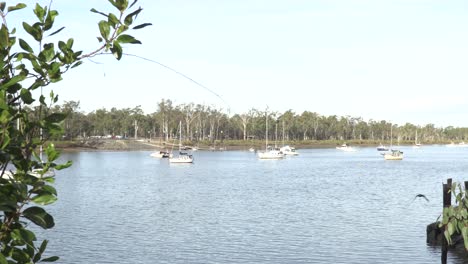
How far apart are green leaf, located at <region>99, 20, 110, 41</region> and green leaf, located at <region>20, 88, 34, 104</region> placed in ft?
1.69

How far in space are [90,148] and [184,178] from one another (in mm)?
110460

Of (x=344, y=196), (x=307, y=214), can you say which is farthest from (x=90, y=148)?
(x=307, y=214)

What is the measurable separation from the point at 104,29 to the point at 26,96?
563 millimetres

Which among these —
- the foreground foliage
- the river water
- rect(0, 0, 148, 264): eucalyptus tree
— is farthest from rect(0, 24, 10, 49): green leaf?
the river water

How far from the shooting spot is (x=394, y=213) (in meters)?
46.6

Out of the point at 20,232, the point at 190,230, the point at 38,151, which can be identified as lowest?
the point at 190,230

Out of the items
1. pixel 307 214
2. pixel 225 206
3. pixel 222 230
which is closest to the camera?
pixel 222 230

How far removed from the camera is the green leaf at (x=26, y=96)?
3.33m

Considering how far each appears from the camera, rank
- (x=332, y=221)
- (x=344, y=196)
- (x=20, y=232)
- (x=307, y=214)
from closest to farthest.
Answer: (x=20, y=232) → (x=332, y=221) → (x=307, y=214) → (x=344, y=196)

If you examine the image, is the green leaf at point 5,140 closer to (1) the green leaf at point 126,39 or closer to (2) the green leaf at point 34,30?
(2) the green leaf at point 34,30

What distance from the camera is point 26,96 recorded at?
11.0 ft

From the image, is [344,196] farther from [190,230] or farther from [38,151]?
[38,151]

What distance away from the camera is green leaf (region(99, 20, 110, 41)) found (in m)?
3.42

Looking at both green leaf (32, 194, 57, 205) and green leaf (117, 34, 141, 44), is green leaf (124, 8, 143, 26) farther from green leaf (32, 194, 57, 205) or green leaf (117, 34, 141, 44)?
green leaf (32, 194, 57, 205)
